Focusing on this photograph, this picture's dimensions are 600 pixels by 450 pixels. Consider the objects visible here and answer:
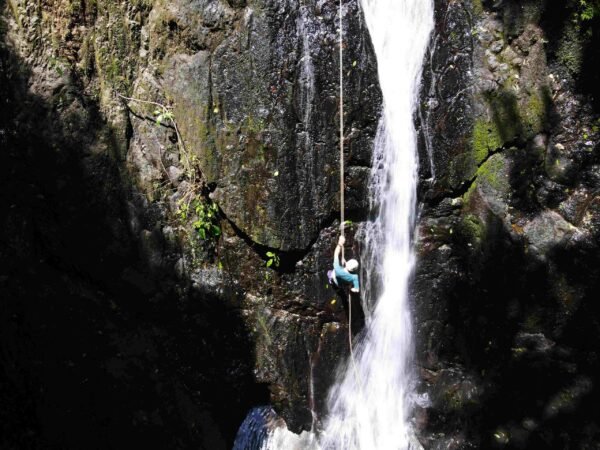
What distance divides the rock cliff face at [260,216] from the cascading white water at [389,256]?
0.14 meters

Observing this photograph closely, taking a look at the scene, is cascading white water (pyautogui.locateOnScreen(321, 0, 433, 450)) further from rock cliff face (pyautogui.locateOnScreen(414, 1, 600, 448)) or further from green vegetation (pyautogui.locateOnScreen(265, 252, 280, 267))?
green vegetation (pyautogui.locateOnScreen(265, 252, 280, 267))

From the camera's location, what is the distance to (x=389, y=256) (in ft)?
16.5

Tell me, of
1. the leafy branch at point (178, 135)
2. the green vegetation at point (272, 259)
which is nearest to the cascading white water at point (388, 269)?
the green vegetation at point (272, 259)

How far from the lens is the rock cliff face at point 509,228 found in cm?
468

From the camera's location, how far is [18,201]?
4.83 meters

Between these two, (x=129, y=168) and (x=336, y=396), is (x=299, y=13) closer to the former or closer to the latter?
(x=129, y=168)

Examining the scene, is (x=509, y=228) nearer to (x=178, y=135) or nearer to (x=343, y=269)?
(x=343, y=269)

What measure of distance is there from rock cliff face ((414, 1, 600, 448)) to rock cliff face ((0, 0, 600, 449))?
0.02m

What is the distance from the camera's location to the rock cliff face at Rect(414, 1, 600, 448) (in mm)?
4676

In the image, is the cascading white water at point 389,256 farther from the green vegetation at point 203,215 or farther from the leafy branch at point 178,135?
the leafy branch at point 178,135

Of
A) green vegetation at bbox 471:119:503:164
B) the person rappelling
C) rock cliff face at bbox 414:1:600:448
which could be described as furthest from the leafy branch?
green vegetation at bbox 471:119:503:164

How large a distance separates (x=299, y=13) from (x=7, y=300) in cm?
384

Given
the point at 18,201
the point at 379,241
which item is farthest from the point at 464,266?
the point at 18,201

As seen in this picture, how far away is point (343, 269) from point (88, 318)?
8.46 feet
